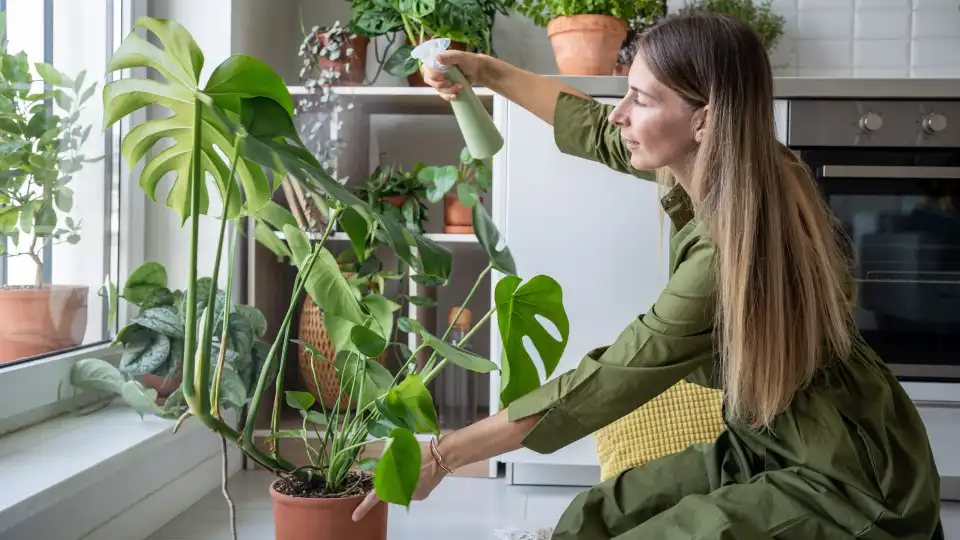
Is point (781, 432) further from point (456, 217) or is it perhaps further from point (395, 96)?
point (395, 96)

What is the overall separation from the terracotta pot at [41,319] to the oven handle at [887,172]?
1611 millimetres

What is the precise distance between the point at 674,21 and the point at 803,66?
4.60ft

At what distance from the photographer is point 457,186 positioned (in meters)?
1.59

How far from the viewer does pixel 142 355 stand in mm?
1591

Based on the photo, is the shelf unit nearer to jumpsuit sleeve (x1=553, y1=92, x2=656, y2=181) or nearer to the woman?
jumpsuit sleeve (x1=553, y1=92, x2=656, y2=181)

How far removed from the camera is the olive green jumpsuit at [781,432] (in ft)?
3.56

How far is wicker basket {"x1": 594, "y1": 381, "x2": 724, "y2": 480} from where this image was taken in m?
1.69

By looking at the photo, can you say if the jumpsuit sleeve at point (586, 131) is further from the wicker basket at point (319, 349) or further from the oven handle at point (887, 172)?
the wicker basket at point (319, 349)

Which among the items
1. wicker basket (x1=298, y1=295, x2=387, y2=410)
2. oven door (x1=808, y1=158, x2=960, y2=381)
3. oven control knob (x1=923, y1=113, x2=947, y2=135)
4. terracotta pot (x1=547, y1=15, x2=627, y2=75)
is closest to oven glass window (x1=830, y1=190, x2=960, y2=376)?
Result: oven door (x1=808, y1=158, x2=960, y2=381)

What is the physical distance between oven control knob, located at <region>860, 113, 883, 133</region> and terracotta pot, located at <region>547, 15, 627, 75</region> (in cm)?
57

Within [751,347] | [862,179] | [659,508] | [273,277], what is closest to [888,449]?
[751,347]

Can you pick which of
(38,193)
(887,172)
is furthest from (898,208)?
(38,193)

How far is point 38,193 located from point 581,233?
42.7 inches

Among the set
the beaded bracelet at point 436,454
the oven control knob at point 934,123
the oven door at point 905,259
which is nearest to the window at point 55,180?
the beaded bracelet at point 436,454
